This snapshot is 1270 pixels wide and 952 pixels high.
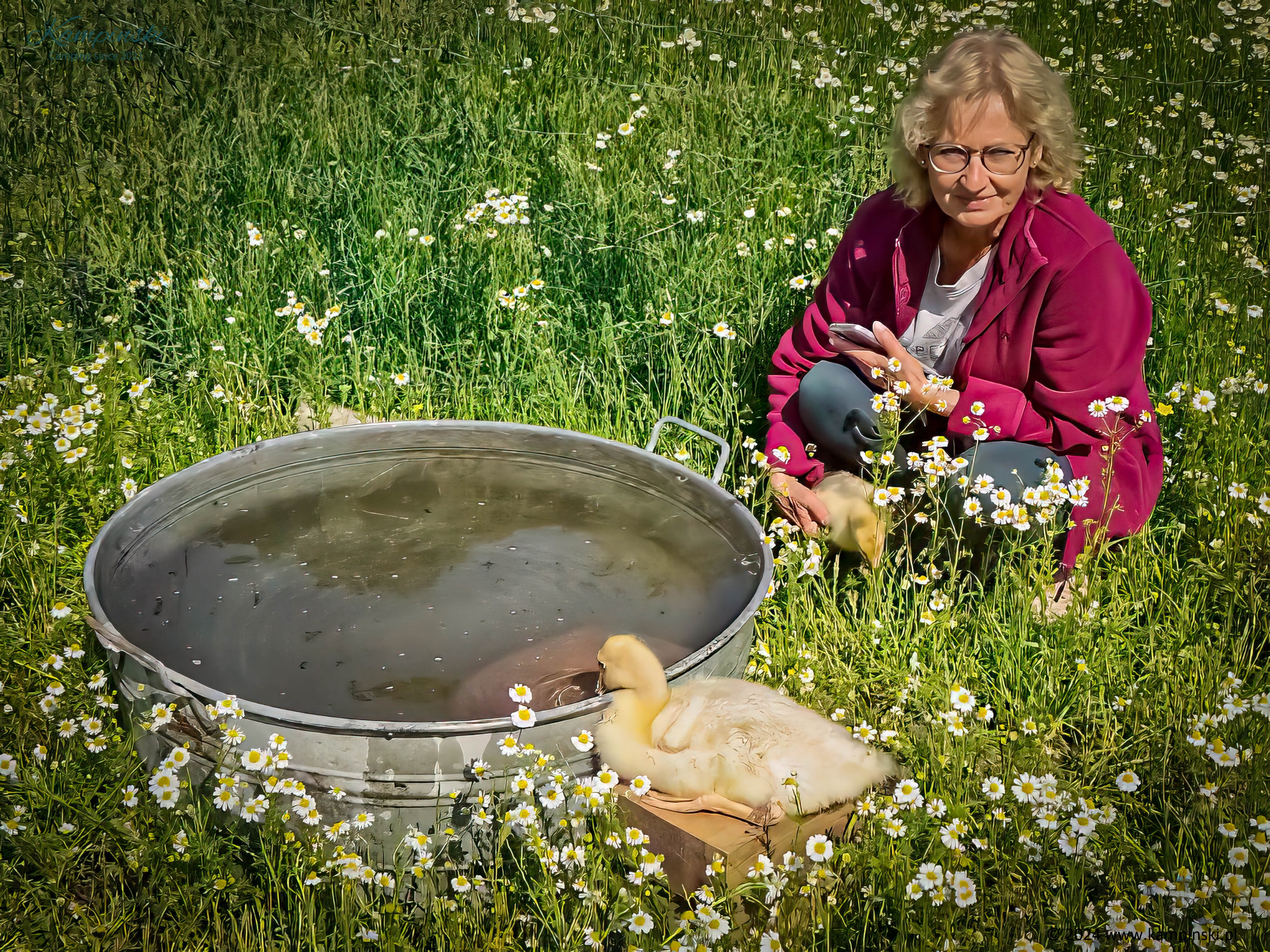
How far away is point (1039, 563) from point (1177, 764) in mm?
530

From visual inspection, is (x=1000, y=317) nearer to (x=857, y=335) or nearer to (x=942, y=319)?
(x=942, y=319)

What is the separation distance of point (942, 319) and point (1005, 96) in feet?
1.93

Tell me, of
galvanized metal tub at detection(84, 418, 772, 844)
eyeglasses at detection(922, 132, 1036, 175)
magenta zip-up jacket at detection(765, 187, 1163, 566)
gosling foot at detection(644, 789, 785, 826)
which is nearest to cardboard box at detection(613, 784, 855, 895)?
gosling foot at detection(644, 789, 785, 826)

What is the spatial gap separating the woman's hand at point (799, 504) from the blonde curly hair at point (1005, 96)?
2.95 feet

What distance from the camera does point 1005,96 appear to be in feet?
8.41

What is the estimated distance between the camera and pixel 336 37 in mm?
5332

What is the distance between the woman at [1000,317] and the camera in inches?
103

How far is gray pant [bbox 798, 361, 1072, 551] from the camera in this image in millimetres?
2646

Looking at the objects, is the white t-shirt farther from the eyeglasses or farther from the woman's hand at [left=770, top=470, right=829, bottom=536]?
the woman's hand at [left=770, top=470, right=829, bottom=536]

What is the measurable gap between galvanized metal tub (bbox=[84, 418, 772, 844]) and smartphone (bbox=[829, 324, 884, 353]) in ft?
1.91

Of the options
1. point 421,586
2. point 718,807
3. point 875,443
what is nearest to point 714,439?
point 875,443

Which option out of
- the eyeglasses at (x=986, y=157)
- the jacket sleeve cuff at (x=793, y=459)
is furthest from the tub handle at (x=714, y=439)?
the eyeglasses at (x=986, y=157)

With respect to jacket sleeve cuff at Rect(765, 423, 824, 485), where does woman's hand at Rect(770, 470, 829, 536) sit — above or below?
below

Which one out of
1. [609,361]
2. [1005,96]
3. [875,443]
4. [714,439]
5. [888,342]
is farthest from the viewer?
[609,361]
